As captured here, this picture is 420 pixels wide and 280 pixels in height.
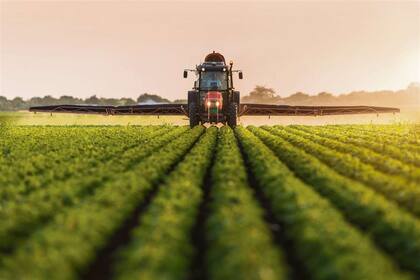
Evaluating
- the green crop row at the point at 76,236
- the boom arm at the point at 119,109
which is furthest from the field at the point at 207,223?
the boom arm at the point at 119,109

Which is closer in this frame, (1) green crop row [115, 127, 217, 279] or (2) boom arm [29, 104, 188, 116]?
(1) green crop row [115, 127, 217, 279]

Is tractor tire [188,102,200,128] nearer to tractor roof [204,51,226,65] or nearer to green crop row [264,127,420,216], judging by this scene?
tractor roof [204,51,226,65]

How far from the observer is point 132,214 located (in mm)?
9312

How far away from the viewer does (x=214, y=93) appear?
32.0 m

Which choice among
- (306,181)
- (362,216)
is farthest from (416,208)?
(306,181)

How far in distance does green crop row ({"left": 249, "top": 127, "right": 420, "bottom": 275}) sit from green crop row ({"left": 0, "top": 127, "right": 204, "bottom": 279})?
3342mm

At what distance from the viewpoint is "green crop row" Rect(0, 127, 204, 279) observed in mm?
6062

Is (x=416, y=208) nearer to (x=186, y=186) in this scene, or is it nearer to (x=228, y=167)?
(x=186, y=186)

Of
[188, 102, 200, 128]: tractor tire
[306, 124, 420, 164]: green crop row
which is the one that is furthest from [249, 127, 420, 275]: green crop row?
[188, 102, 200, 128]: tractor tire

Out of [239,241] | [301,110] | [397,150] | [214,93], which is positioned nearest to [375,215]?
[239,241]

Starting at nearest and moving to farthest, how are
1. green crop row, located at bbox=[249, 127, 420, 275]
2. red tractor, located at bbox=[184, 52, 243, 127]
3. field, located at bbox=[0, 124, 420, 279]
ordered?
field, located at bbox=[0, 124, 420, 279], green crop row, located at bbox=[249, 127, 420, 275], red tractor, located at bbox=[184, 52, 243, 127]

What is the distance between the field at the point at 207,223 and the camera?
20.5 feet

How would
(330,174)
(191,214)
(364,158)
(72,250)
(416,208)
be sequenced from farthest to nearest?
(364,158)
(330,174)
(416,208)
(191,214)
(72,250)

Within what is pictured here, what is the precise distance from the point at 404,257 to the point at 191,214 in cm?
304
